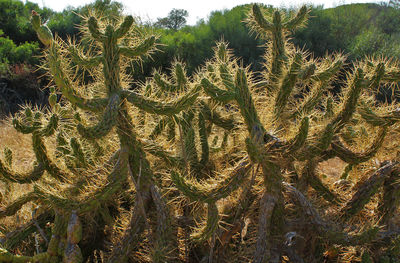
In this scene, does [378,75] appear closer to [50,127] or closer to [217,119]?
[217,119]

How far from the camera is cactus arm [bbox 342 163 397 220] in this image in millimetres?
2145

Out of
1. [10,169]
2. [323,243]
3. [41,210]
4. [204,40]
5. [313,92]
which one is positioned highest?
[204,40]

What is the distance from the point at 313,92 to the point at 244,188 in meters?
0.93

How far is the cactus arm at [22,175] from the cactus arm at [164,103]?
0.95m

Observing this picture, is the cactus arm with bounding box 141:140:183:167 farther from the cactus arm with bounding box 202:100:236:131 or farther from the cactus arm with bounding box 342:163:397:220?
the cactus arm with bounding box 342:163:397:220

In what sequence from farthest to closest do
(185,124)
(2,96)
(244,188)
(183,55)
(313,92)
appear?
(183,55)
(2,96)
(185,124)
(313,92)
(244,188)

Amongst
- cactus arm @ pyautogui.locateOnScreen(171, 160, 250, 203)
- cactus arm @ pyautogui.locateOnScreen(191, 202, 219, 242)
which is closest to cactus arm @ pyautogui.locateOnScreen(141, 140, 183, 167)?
cactus arm @ pyautogui.locateOnScreen(171, 160, 250, 203)

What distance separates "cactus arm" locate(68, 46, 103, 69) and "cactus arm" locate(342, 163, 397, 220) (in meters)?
1.70

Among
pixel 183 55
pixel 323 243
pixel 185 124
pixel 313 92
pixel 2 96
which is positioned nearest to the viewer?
pixel 323 243

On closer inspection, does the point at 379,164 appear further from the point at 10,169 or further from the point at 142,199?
the point at 10,169

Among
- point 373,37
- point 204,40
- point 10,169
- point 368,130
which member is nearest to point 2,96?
point 204,40

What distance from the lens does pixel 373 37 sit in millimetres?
9133

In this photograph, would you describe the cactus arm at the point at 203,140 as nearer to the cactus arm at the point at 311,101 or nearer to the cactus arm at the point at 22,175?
the cactus arm at the point at 311,101

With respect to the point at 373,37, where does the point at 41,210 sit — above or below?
below
